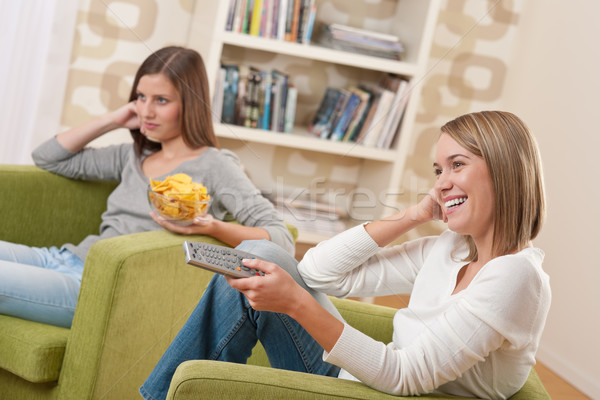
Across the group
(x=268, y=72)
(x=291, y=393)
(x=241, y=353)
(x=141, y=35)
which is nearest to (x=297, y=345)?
(x=241, y=353)

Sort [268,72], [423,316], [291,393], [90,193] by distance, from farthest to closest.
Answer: [268,72]
[90,193]
[423,316]
[291,393]

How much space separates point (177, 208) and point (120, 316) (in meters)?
0.28

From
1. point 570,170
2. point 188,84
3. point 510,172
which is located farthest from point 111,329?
point 570,170

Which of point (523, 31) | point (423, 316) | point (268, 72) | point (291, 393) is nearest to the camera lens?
point (291, 393)

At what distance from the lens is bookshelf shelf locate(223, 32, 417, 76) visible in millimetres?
2502

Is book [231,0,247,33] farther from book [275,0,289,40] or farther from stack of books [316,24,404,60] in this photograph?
stack of books [316,24,404,60]

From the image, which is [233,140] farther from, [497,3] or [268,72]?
[497,3]

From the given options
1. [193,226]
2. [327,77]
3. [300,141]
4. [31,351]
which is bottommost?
[31,351]

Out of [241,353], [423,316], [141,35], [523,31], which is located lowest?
[241,353]

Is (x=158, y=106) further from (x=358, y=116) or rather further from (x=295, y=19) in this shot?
(x=358, y=116)

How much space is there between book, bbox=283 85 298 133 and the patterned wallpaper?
234 mm

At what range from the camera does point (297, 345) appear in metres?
1.18

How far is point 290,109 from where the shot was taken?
8.61ft

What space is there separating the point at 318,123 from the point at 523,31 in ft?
3.45
